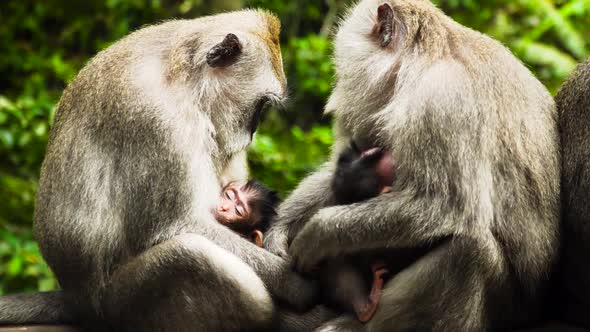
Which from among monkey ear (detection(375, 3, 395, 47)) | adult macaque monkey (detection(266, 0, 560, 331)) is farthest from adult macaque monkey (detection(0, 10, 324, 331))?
monkey ear (detection(375, 3, 395, 47))

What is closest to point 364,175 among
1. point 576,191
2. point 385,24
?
point 385,24

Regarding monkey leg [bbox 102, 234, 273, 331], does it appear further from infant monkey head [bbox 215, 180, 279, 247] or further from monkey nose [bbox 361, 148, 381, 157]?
monkey nose [bbox 361, 148, 381, 157]

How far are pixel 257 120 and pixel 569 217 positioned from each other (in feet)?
6.37

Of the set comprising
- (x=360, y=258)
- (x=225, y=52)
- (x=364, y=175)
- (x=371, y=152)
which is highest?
(x=225, y=52)

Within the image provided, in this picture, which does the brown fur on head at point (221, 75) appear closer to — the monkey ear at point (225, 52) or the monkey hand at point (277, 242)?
the monkey ear at point (225, 52)

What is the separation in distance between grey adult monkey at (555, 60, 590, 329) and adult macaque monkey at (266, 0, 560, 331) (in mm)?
86

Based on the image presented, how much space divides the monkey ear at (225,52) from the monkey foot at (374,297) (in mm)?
1496

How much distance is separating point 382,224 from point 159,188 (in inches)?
48.0

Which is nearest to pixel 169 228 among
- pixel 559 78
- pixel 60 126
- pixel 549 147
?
pixel 60 126

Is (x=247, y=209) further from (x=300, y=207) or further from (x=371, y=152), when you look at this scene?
(x=371, y=152)

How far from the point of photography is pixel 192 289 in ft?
15.0

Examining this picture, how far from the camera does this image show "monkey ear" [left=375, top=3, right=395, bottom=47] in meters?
4.85

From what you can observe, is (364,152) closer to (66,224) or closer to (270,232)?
(270,232)

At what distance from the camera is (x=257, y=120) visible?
530 cm
